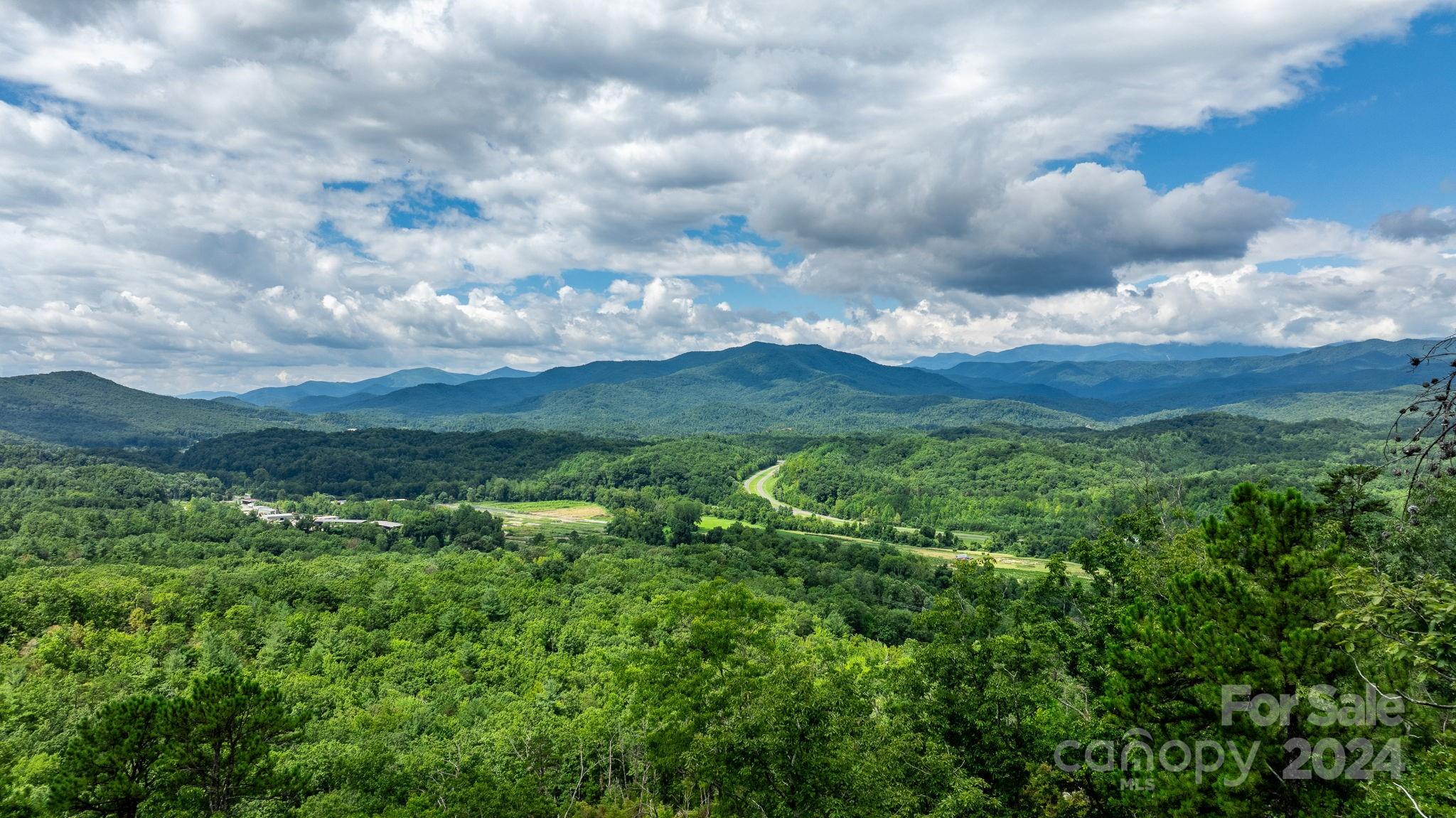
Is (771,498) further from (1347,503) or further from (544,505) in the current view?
(1347,503)

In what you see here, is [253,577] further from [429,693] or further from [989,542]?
[989,542]

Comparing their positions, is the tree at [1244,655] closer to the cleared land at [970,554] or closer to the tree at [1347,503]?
the tree at [1347,503]

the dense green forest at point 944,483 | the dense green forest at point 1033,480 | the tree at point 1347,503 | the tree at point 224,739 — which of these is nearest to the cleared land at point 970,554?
the dense green forest at point 944,483

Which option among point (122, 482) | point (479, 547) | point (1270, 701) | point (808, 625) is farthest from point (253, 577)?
point (122, 482)

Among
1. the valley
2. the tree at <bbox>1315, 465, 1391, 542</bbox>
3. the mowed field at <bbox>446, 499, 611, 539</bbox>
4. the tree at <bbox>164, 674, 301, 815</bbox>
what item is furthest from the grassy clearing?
the tree at <bbox>1315, 465, 1391, 542</bbox>

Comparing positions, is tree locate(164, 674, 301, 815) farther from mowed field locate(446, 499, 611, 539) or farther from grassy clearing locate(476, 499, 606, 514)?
grassy clearing locate(476, 499, 606, 514)

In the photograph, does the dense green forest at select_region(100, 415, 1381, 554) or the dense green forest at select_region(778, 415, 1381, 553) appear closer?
the dense green forest at select_region(778, 415, 1381, 553)
